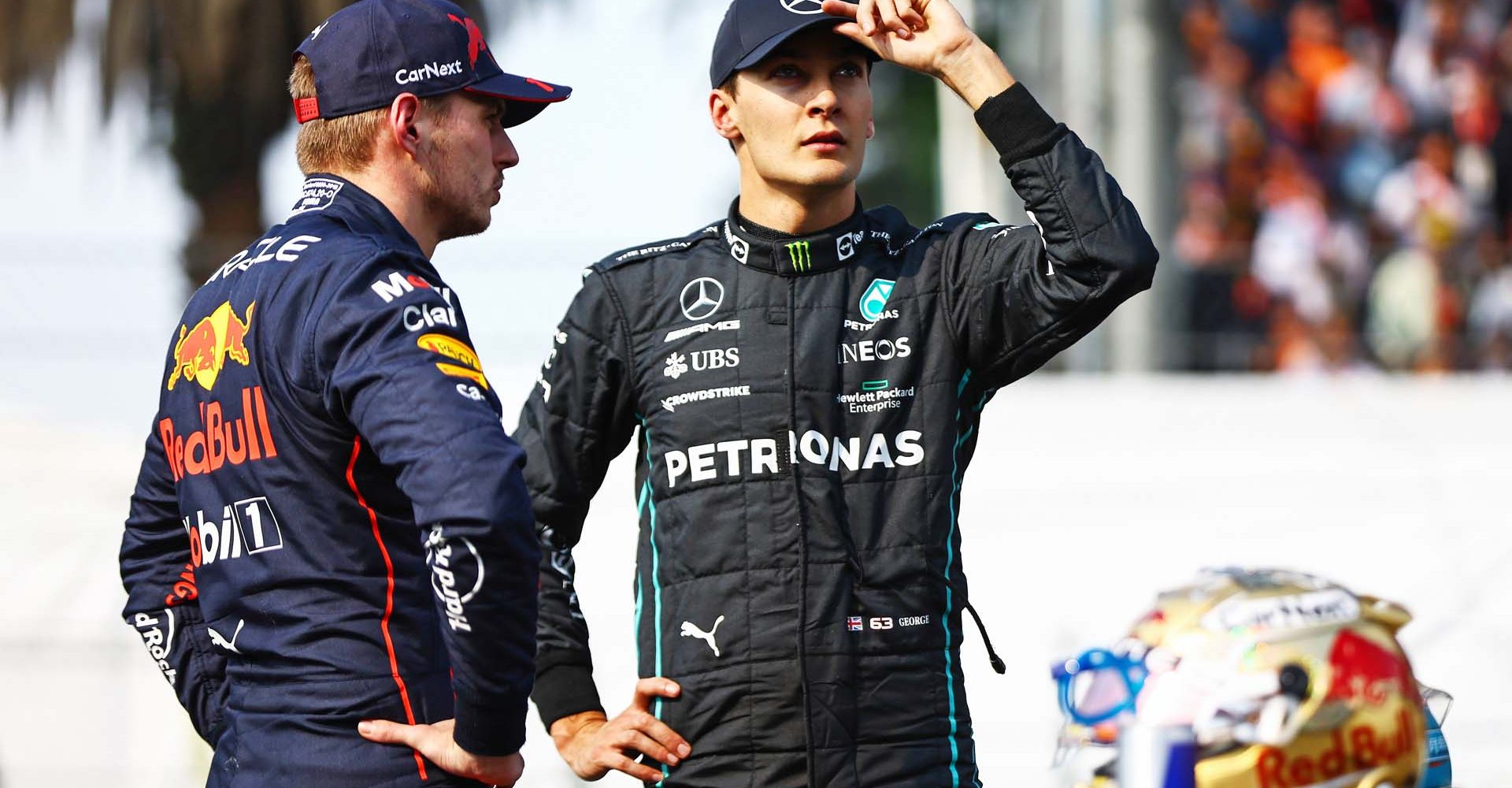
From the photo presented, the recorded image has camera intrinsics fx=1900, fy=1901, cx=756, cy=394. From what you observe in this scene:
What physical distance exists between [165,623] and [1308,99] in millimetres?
9841

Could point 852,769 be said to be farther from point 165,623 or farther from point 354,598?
point 165,623

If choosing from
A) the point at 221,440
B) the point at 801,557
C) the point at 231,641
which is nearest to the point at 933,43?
the point at 801,557

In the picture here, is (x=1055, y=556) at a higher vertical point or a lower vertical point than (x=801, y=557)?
lower

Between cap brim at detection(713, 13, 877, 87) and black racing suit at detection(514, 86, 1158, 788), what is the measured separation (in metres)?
0.27

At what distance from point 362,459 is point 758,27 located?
1.05 m

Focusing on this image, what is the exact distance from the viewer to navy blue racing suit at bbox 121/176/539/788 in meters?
2.32

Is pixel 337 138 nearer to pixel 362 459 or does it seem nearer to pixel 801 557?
pixel 362 459

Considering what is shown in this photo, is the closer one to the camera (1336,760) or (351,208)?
(351,208)

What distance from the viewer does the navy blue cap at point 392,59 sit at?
2.70m

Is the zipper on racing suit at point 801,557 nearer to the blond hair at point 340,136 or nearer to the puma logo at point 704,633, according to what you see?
the puma logo at point 704,633

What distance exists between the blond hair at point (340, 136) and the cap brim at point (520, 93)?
0.22ft

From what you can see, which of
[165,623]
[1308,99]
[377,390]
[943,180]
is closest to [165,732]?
[165,623]

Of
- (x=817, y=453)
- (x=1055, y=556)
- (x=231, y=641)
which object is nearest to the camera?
(x=231, y=641)

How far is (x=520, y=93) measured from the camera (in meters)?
2.81
